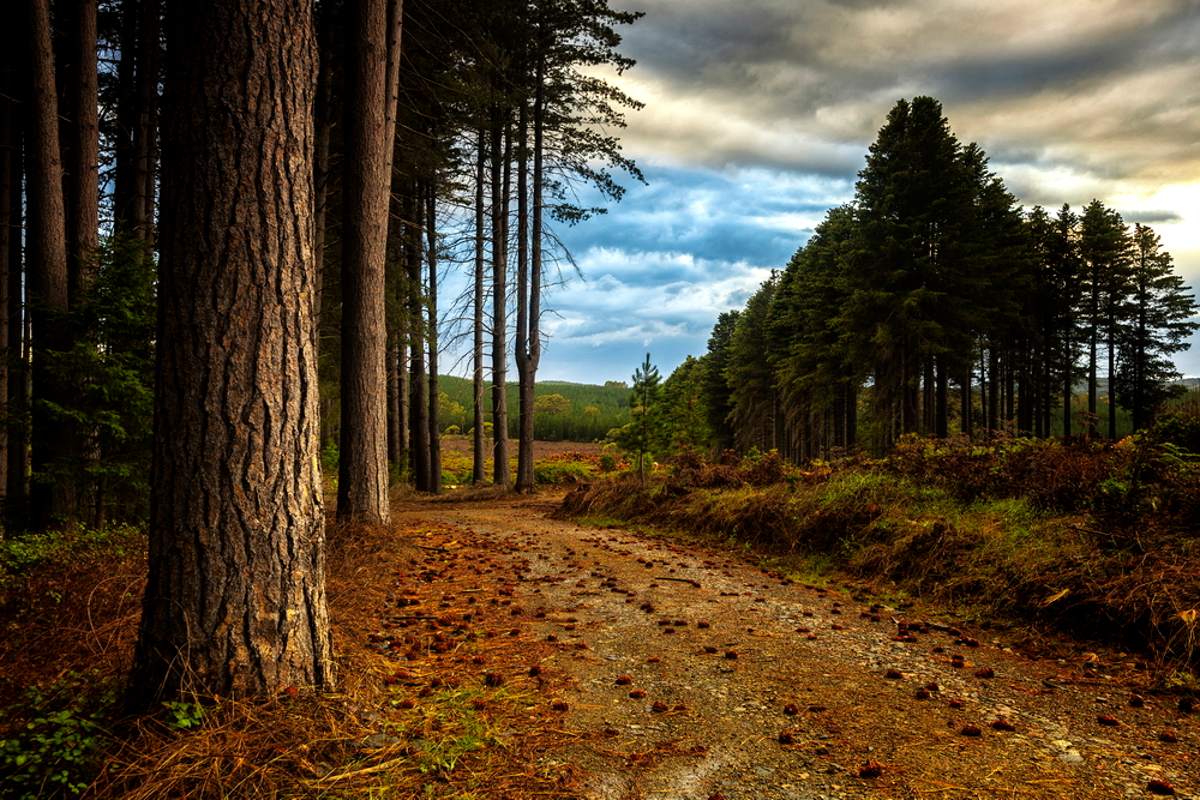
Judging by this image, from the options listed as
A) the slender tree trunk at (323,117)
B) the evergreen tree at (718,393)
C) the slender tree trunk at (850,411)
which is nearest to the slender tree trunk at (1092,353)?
the slender tree trunk at (850,411)

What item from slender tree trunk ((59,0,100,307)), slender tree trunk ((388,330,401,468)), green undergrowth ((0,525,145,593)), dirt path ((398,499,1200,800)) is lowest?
dirt path ((398,499,1200,800))

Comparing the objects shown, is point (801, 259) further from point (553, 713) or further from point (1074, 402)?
point (553, 713)

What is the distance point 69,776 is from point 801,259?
33.8m

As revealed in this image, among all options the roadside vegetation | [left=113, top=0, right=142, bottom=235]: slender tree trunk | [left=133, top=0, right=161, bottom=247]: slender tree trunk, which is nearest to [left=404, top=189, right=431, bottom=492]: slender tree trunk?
[left=113, top=0, right=142, bottom=235]: slender tree trunk

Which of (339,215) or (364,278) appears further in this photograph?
(339,215)

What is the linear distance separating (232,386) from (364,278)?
5.26 m

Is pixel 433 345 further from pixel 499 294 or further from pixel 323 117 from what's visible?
pixel 323 117

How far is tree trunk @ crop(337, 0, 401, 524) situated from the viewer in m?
7.07

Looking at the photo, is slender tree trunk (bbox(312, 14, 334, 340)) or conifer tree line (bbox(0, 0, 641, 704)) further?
slender tree trunk (bbox(312, 14, 334, 340))

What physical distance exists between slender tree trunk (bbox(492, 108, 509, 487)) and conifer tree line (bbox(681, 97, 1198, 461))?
11.3 m

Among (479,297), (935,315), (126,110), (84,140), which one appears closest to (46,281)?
(84,140)

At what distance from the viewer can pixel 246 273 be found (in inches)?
99.5

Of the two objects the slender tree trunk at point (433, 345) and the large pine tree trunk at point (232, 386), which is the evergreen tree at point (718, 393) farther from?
the large pine tree trunk at point (232, 386)

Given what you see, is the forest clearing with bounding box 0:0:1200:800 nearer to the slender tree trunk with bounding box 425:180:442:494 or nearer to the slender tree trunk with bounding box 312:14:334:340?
the slender tree trunk with bounding box 312:14:334:340
